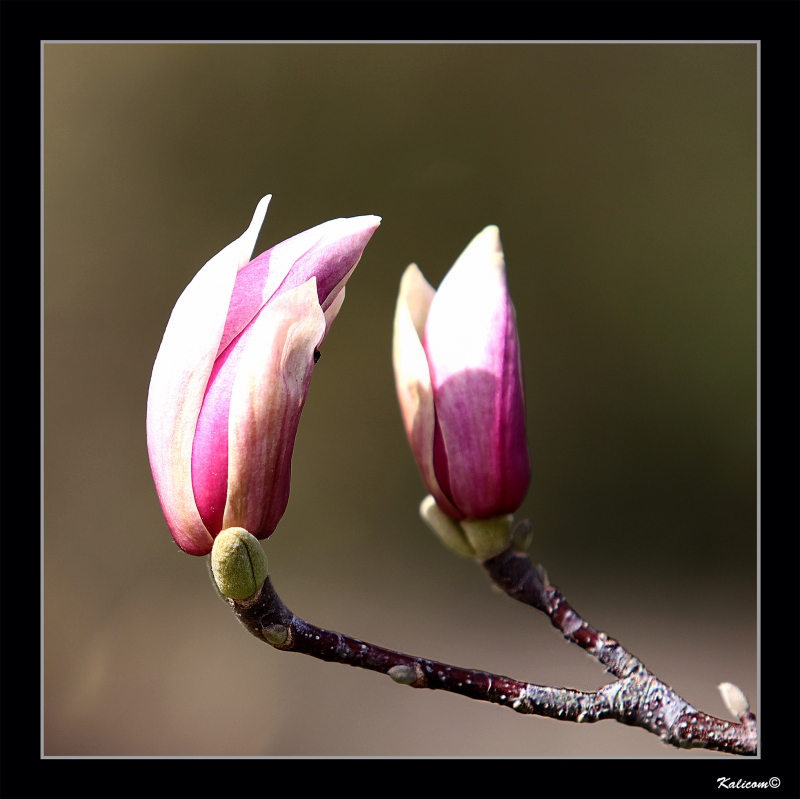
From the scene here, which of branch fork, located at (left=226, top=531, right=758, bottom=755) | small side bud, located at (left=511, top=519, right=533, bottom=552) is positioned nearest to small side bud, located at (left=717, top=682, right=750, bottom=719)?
branch fork, located at (left=226, top=531, right=758, bottom=755)

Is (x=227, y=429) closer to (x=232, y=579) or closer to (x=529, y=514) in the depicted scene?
(x=232, y=579)

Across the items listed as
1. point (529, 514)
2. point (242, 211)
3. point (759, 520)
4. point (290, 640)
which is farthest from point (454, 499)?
point (529, 514)

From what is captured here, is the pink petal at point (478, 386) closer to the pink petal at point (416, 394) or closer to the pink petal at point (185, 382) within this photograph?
the pink petal at point (416, 394)

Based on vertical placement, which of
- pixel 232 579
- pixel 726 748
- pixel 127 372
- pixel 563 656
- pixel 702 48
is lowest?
pixel 563 656

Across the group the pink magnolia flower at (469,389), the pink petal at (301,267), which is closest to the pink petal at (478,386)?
the pink magnolia flower at (469,389)

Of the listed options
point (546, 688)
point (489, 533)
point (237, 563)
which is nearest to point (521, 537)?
point (489, 533)

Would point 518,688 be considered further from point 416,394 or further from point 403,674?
point 416,394
